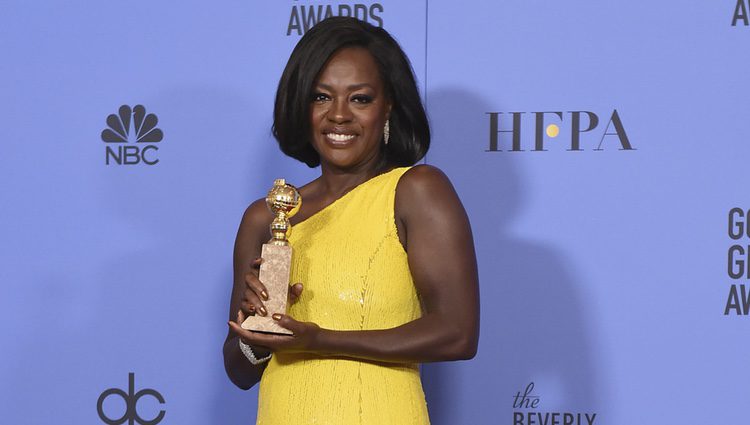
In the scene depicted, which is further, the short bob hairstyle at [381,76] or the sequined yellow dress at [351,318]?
the short bob hairstyle at [381,76]

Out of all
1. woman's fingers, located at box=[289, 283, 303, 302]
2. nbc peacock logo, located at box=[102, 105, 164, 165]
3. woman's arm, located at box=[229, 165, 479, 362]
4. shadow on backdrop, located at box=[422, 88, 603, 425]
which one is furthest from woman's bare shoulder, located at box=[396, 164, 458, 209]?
nbc peacock logo, located at box=[102, 105, 164, 165]

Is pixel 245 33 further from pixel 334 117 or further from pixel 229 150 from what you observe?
pixel 334 117

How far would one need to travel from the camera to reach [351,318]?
1.65 meters

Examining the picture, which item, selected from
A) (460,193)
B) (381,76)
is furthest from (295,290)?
(460,193)

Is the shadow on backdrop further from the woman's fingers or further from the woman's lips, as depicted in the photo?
the woman's fingers

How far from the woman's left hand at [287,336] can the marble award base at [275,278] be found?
0.5 inches

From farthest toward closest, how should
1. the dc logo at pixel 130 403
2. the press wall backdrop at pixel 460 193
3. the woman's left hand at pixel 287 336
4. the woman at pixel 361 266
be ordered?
the dc logo at pixel 130 403 → the press wall backdrop at pixel 460 193 → the woman at pixel 361 266 → the woman's left hand at pixel 287 336

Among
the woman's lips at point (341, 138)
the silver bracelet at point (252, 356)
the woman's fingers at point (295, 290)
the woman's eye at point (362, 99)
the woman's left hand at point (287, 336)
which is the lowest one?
the silver bracelet at point (252, 356)

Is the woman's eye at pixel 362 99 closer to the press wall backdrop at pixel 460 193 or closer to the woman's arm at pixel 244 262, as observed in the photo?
the woman's arm at pixel 244 262

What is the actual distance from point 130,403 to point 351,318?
3.94ft

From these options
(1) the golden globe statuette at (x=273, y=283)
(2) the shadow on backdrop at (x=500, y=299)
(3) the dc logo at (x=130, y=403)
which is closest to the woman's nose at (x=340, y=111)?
(1) the golden globe statuette at (x=273, y=283)

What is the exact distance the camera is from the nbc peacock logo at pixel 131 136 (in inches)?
105

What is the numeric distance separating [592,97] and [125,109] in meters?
1.17

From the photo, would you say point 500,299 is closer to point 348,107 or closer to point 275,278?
point 348,107
